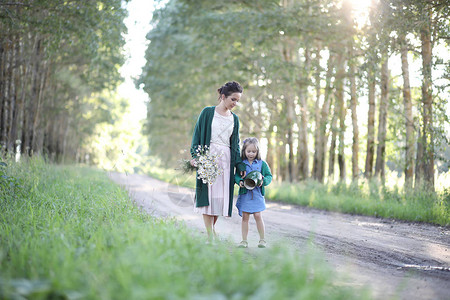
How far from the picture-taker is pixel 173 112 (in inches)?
1419

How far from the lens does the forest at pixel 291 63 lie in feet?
39.8

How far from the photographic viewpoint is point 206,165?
242 inches

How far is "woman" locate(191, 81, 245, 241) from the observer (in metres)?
6.31

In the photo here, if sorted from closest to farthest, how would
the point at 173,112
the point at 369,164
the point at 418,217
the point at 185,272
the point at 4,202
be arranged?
1. the point at 185,272
2. the point at 4,202
3. the point at 418,217
4. the point at 369,164
5. the point at 173,112

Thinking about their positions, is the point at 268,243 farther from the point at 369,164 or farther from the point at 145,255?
the point at 369,164

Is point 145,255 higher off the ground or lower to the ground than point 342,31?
lower

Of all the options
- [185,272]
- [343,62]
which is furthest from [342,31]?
[185,272]

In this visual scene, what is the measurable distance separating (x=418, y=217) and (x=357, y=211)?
2065 millimetres

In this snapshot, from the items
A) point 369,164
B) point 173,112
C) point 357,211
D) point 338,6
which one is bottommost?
point 357,211

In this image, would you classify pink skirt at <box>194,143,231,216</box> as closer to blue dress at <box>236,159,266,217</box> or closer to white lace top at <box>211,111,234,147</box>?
white lace top at <box>211,111,234,147</box>

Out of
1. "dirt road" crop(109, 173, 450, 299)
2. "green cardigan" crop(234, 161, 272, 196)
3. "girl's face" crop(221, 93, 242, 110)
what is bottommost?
"dirt road" crop(109, 173, 450, 299)

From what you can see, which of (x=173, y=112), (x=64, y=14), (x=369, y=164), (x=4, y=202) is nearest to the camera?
(x=4, y=202)

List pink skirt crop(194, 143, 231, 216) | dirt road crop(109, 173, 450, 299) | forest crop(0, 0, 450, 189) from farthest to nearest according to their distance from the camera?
forest crop(0, 0, 450, 189)
pink skirt crop(194, 143, 231, 216)
dirt road crop(109, 173, 450, 299)

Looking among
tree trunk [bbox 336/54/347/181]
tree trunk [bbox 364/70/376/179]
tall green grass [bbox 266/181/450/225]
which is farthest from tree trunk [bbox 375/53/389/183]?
tall green grass [bbox 266/181/450/225]
